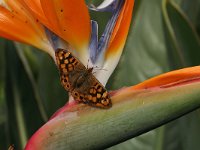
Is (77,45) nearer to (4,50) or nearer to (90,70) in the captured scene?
(90,70)

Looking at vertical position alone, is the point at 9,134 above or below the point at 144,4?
below

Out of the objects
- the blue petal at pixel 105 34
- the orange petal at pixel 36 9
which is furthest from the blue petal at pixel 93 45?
the orange petal at pixel 36 9

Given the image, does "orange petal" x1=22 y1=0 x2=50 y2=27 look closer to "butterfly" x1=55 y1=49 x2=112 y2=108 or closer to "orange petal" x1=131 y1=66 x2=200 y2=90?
"butterfly" x1=55 y1=49 x2=112 y2=108

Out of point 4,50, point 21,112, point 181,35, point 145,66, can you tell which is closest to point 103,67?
point 181,35

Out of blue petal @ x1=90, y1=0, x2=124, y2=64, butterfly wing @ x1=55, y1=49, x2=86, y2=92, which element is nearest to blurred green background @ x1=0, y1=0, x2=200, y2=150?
blue petal @ x1=90, y1=0, x2=124, y2=64

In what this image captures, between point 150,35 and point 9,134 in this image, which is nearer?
point 150,35

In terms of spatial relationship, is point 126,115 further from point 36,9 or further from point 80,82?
point 36,9

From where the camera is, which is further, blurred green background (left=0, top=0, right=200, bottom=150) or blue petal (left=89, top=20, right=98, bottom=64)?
blurred green background (left=0, top=0, right=200, bottom=150)

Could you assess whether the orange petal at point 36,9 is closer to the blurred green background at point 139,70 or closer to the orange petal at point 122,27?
the orange petal at point 122,27
